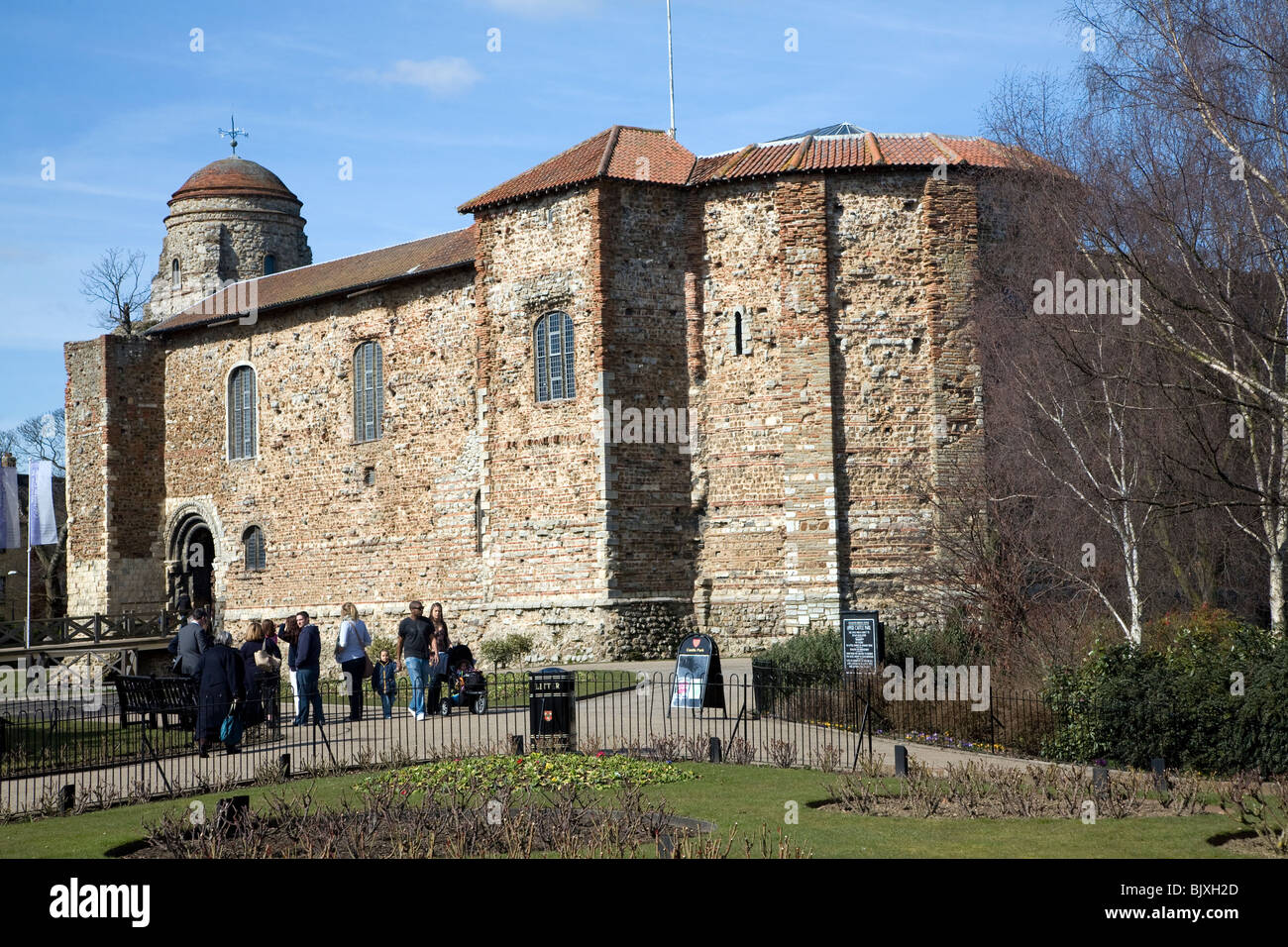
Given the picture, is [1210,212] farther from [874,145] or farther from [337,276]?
[337,276]

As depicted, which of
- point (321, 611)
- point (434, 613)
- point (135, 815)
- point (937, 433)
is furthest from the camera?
point (321, 611)

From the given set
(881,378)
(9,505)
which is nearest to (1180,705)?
(881,378)

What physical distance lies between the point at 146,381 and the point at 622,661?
66.3ft

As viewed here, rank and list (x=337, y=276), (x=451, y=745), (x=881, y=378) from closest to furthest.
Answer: (x=451, y=745)
(x=881, y=378)
(x=337, y=276)

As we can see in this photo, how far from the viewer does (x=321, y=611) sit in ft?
108

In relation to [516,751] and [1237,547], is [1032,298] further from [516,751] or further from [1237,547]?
[516,751]

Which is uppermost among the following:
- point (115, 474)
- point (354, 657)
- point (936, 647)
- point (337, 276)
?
point (337, 276)

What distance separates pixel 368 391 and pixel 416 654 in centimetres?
1533

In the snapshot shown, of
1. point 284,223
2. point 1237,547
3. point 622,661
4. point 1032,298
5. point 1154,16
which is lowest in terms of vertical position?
point 622,661

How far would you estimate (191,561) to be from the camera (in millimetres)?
37500

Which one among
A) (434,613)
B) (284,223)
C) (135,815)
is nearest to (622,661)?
(434,613)

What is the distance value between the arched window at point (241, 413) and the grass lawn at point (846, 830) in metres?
24.3
